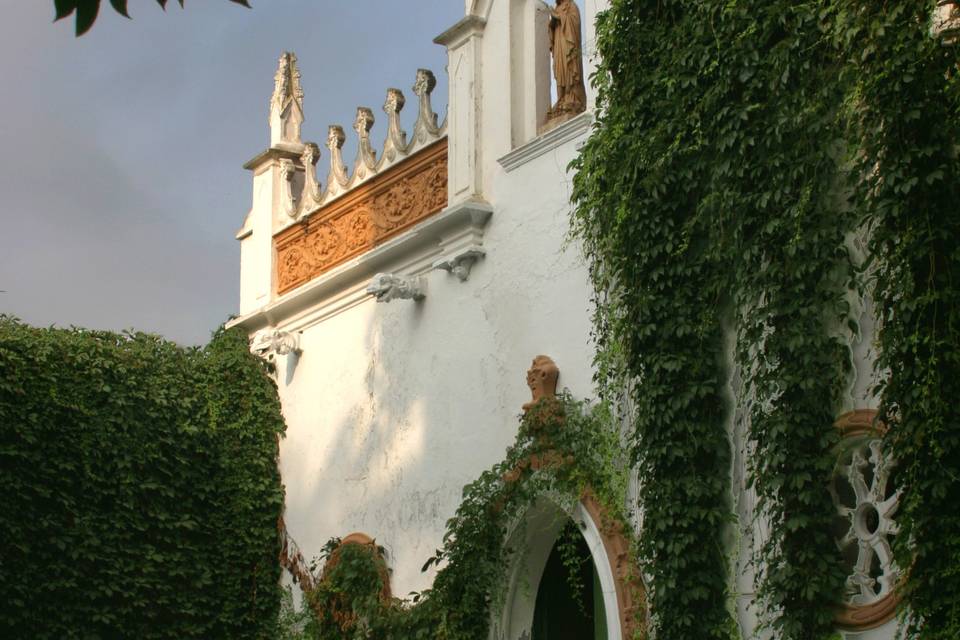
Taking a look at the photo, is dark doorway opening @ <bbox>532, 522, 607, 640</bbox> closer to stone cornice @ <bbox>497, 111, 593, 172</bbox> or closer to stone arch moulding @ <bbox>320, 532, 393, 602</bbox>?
stone arch moulding @ <bbox>320, 532, 393, 602</bbox>

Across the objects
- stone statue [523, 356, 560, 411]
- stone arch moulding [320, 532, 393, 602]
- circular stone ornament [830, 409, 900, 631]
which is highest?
stone statue [523, 356, 560, 411]

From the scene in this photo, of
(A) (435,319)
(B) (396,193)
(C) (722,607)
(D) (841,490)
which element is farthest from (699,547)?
(B) (396,193)

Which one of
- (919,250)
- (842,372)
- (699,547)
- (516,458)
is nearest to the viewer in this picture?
(919,250)

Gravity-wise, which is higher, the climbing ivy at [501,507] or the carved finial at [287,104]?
the carved finial at [287,104]

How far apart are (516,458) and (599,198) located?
6.69ft

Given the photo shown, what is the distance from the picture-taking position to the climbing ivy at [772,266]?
8.18 m

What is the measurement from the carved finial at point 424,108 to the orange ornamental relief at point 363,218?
153 millimetres

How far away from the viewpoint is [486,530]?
36.8 feet

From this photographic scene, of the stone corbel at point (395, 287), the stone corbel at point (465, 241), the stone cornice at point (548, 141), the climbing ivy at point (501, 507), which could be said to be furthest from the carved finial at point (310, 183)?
the climbing ivy at point (501, 507)

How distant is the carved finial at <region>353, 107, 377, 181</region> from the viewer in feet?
44.5

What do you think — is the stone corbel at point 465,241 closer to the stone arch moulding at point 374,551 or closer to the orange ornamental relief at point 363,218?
the orange ornamental relief at point 363,218

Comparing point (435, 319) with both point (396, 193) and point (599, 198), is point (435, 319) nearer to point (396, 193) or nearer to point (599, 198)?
point (396, 193)

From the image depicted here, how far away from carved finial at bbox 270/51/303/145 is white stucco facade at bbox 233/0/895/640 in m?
1.40

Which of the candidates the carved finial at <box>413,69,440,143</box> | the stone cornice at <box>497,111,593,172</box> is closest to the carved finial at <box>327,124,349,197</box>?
the carved finial at <box>413,69,440,143</box>
